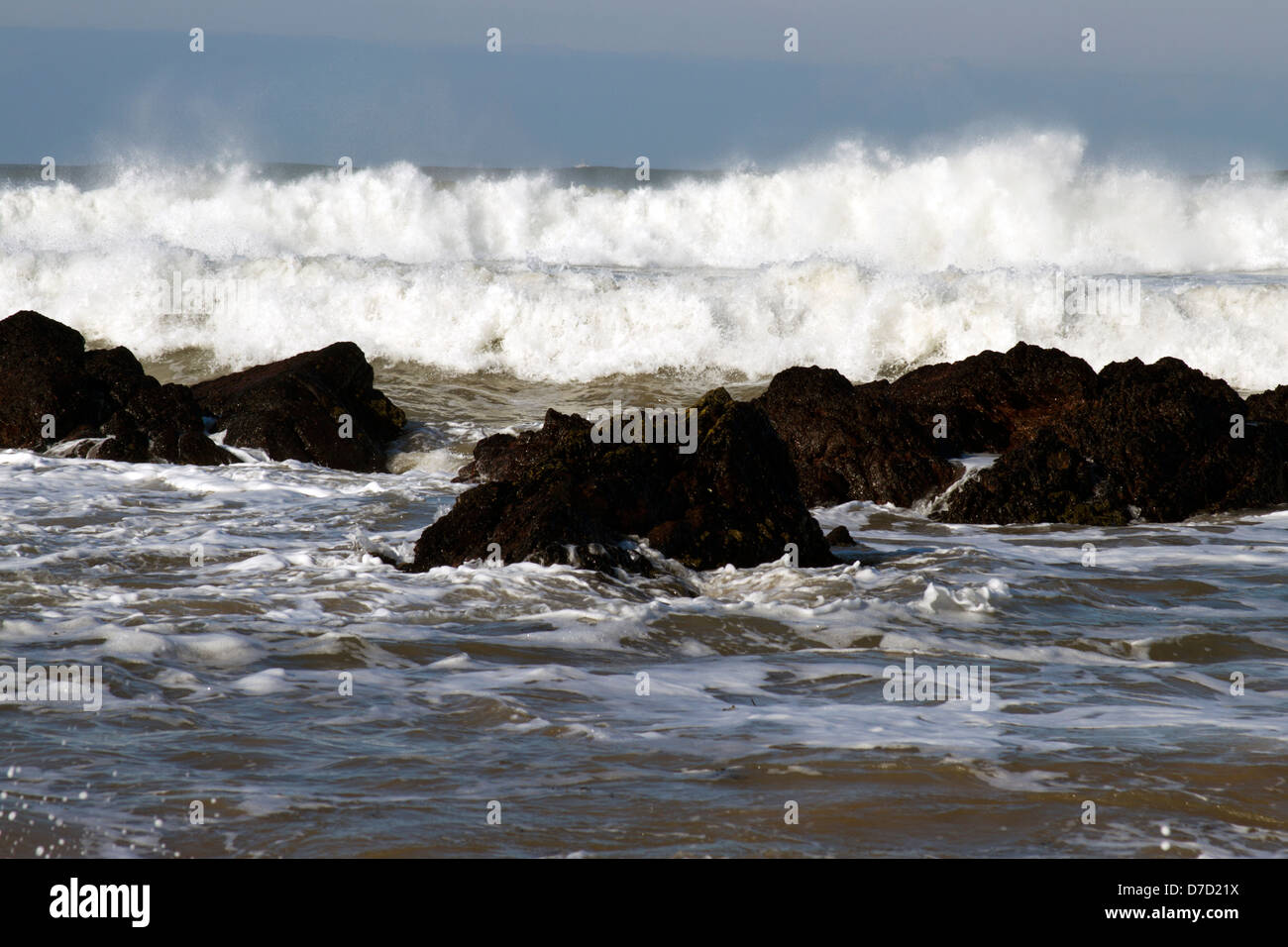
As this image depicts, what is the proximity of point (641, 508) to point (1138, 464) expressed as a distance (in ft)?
13.4

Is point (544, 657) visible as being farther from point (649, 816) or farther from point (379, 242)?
point (379, 242)

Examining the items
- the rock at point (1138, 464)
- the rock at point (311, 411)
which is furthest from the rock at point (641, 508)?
the rock at point (311, 411)

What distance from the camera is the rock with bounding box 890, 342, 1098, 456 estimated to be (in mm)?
10562

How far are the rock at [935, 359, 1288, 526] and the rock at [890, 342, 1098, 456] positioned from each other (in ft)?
2.12

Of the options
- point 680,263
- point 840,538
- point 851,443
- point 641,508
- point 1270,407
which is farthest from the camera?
point 680,263

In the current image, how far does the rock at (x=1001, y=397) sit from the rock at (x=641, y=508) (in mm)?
2998

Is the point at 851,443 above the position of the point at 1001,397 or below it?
below

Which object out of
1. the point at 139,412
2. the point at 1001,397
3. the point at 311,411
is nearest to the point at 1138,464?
the point at 1001,397

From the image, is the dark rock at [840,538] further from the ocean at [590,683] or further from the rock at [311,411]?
the rock at [311,411]

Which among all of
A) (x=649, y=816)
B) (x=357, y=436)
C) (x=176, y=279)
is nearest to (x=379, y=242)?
(x=176, y=279)

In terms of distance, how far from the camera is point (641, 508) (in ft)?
24.1

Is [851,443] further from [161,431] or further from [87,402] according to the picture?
[87,402]

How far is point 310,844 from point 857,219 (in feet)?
89.5

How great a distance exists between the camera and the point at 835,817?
3.83 m
